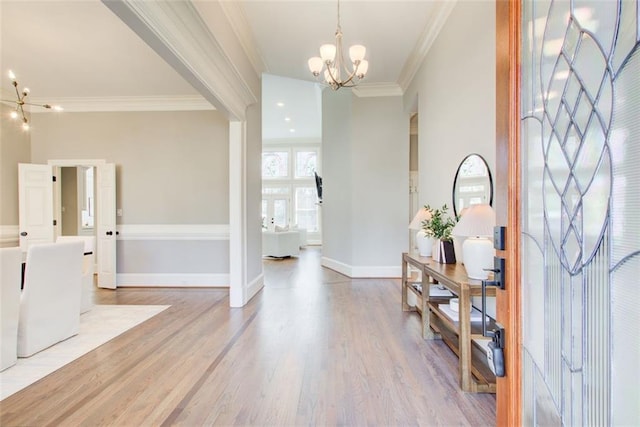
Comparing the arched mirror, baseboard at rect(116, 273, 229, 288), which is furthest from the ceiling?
baseboard at rect(116, 273, 229, 288)

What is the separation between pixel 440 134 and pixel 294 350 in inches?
105

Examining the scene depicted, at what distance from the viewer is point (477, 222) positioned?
7.00 ft

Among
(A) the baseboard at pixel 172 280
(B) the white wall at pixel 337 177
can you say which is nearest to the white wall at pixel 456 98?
(B) the white wall at pixel 337 177

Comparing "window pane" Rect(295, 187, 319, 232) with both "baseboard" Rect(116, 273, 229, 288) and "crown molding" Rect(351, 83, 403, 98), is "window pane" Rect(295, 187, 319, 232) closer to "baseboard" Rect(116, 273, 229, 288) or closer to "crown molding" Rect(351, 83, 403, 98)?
"crown molding" Rect(351, 83, 403, 98)

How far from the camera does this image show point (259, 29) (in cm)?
368

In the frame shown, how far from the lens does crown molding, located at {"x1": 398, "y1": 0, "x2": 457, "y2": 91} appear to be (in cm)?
313

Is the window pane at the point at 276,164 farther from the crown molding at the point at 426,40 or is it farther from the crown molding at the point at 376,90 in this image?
the crown molding at the point at 426,40

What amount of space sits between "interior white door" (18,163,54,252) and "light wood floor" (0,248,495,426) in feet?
9.90

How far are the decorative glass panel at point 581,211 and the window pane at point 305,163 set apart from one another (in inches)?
406

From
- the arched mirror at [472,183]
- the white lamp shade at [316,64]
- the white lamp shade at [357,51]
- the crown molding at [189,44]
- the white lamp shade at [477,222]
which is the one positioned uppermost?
the white lamp shade at [357,51]

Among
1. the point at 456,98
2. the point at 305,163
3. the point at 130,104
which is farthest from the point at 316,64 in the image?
the point at 305,163

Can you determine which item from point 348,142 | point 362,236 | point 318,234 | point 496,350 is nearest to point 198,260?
point 362,236

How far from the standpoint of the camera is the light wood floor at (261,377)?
1781mm

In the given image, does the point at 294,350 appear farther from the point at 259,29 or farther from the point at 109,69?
the point at 109,69
